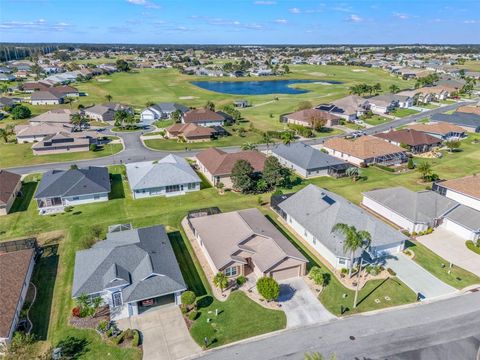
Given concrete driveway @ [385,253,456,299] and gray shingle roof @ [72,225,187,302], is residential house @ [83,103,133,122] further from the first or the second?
concrete driveway @ [385,253,456,299]

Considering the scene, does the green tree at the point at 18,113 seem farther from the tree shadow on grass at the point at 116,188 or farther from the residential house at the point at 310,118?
the residential house at the point at 310,118

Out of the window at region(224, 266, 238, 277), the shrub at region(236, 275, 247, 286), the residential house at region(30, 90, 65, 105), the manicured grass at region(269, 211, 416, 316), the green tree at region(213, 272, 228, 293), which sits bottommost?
the manicured grass at region(269, 211, 416, 316)

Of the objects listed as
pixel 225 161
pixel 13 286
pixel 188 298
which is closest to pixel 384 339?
pixel 188 298

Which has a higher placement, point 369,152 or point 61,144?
point 369,152

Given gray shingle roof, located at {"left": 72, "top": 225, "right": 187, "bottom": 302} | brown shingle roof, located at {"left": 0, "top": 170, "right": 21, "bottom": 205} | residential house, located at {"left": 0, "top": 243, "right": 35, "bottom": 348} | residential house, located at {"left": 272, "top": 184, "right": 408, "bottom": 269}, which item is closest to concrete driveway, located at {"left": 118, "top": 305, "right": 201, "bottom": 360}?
gray shingle roof, located at {"left": 72, "top": 225, "right": 187, "bottom": 302}

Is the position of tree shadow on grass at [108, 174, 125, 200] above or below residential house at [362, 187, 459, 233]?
below

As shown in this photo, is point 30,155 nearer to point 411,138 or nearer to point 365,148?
point 365,148

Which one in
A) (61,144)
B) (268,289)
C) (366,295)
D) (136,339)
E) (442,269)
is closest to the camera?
(136,339)
